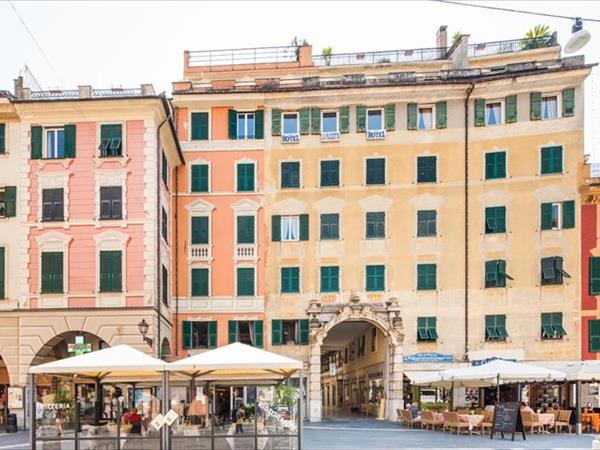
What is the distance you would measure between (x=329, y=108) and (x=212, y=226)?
8457 millimetres

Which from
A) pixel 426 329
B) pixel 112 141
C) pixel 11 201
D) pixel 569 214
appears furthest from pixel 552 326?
pixel 11 201

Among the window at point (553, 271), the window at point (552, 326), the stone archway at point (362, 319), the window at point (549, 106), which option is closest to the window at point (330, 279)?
the stone archway at point (362, 319)

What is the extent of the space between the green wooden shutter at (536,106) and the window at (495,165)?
7.62ft

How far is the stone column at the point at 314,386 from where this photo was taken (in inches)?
1460

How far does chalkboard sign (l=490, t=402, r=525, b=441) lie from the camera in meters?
25.9

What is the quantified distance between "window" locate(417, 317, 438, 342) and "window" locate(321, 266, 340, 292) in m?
4.38

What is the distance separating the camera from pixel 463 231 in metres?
37.8

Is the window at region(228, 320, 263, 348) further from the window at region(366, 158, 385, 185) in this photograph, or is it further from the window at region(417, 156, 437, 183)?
the window at region(417, 156, 437, 183)

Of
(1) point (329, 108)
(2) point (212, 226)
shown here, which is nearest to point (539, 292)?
(1) point (329, 108)

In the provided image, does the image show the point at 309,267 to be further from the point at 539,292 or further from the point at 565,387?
the point at 565,387

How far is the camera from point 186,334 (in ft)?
125

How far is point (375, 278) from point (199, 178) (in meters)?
10.3

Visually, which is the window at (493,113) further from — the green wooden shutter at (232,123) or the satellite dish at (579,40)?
the satellite dish at (579,40)

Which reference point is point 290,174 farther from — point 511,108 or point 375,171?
point 511,108
